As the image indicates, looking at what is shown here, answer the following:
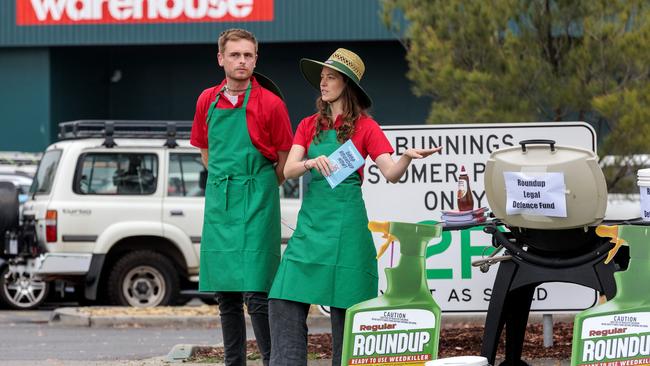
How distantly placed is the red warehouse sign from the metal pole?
22.5 m

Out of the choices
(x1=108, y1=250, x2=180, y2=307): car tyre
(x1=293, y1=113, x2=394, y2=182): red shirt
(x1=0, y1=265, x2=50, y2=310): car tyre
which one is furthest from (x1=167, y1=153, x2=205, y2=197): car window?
(x1=293, y1=113, x2=394, y2=182): red shirt

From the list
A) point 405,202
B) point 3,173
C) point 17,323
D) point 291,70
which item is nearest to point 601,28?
point 405,202

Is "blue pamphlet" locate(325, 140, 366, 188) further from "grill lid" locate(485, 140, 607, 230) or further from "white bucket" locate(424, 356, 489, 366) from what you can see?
"white bucket" locate(424, 356, 489, 366)

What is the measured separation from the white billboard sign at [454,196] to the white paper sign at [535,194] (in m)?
2.55

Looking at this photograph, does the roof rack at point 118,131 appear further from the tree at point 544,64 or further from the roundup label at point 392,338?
the roundup label at point 392,338

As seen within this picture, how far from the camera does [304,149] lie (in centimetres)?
644

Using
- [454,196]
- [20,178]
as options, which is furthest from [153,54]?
[454,196]

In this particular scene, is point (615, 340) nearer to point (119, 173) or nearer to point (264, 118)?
point (264, 118)

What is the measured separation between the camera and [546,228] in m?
5.89

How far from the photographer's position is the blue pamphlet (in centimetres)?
623

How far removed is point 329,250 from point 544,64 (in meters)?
5.43

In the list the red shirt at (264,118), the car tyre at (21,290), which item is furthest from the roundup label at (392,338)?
the car tyre at (21,290)

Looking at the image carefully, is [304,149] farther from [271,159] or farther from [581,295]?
[581,295]

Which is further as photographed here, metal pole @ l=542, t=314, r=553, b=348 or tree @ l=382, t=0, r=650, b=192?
tree @ l=382, t=0, r=650, b=192
